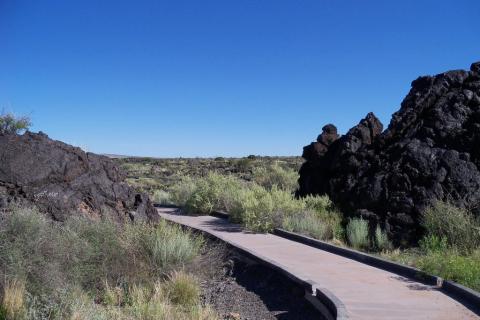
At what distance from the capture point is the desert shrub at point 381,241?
40.6 ft

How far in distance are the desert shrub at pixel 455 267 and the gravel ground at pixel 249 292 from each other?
245cm

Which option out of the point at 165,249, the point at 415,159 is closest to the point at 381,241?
the point at 415,159

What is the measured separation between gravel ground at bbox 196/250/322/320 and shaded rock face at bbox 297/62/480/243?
4388 millimetres

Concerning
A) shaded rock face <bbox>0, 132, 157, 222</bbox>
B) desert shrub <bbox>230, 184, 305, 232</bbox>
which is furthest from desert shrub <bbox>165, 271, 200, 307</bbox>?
desert shrub <bbox>230, 184, 305, 232</bbox>

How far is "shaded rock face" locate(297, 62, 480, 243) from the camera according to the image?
12.6m

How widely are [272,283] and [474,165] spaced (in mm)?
Result: 6454

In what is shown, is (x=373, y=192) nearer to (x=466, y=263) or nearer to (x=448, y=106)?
(x=448, y=106)

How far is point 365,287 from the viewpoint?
8430mm

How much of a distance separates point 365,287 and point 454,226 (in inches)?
150

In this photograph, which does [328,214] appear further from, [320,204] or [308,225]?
[320,204]

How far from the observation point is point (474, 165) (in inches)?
497

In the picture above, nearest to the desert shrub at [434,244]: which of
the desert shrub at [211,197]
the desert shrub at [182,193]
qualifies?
the desert shrub at [211,197]

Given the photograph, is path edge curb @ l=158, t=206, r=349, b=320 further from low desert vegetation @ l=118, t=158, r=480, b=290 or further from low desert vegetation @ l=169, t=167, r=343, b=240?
low desert vegetation @ l=169, t=167, r=343, b=240

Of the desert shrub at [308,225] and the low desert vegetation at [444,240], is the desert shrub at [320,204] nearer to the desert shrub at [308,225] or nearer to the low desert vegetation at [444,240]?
the desert shrub at [308,225]
